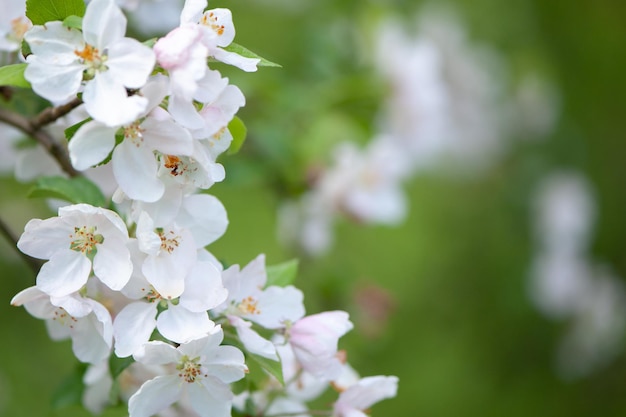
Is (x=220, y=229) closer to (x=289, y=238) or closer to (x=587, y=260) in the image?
(x=289, y=238)

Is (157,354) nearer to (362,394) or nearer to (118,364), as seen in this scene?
(118,364)

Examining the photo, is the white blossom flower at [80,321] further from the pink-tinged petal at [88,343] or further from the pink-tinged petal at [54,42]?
the pink-tinged petal at [54,42]

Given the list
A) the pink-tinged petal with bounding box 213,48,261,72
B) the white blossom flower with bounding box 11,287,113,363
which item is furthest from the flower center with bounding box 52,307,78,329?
the pink-tinged petal with bounding box 213,48,261,72

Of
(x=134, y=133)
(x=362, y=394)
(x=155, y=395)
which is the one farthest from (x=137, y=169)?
(x=362, y=394)

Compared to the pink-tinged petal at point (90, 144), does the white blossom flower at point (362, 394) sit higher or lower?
higher

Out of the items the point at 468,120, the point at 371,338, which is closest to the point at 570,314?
the point at 468,120

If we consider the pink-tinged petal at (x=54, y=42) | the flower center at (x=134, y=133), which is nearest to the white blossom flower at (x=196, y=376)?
the flower center at (x=134, y=133)
